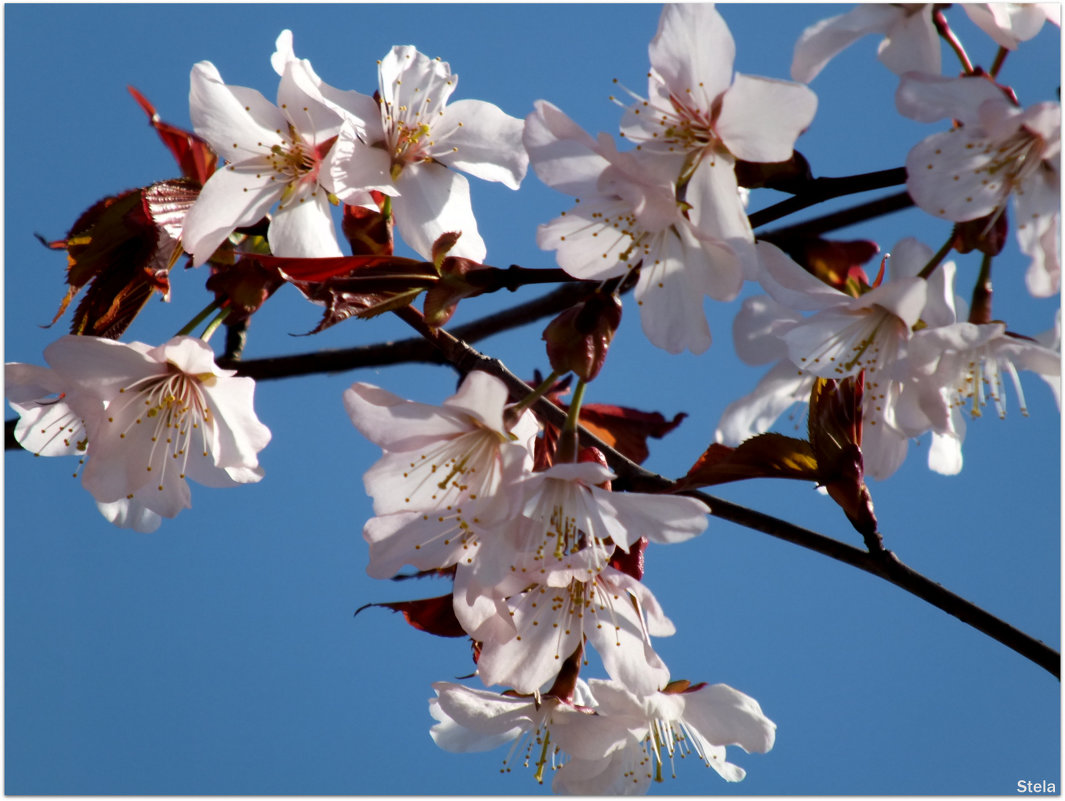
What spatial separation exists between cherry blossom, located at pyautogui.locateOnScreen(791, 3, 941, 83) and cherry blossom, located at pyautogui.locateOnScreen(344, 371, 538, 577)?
12.3 inches

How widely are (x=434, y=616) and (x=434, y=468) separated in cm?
15

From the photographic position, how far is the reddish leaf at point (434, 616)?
0.80 metres

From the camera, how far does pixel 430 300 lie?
688mm

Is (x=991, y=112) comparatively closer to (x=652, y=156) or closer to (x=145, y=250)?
(x=652, y=156)

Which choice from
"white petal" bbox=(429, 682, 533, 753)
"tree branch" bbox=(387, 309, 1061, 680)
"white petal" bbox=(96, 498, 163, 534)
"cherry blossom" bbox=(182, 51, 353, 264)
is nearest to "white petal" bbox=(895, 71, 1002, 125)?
"tree branch" bbox=(387, 309, 1061, 680)

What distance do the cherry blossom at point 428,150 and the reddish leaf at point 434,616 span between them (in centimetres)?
31

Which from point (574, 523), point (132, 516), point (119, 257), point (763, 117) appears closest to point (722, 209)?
point (763, 117)

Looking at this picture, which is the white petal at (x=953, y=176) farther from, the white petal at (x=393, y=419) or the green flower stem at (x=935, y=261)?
the white petal at (x=393, y=419)

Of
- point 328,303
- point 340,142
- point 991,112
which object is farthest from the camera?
point 340,142

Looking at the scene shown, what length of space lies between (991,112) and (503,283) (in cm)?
35

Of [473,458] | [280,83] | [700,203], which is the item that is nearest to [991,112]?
[700,203]

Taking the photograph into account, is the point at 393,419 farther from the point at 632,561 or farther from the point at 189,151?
the point at 189,151

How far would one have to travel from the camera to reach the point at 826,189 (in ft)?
2.11

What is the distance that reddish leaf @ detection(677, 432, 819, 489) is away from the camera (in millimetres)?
695
